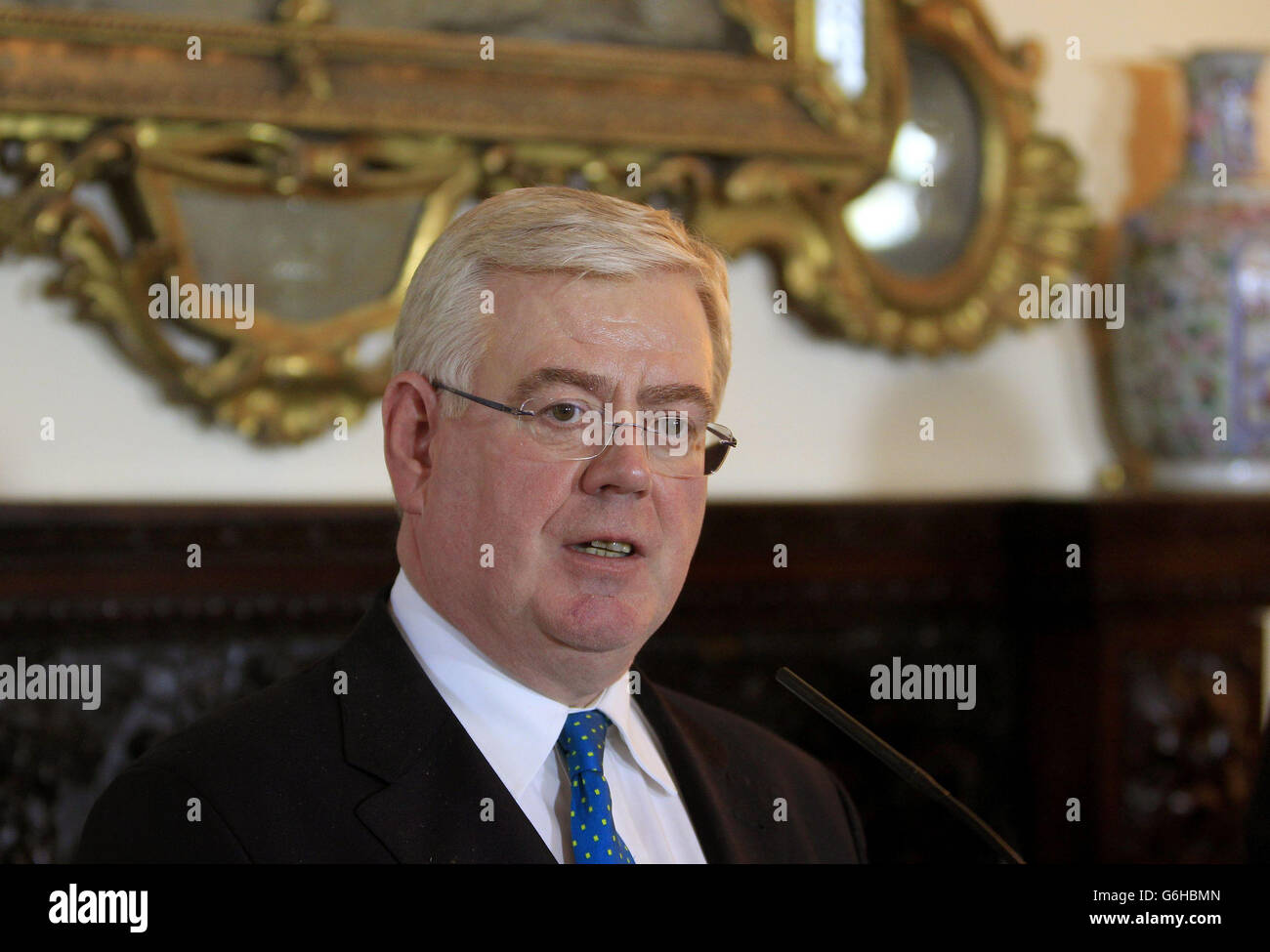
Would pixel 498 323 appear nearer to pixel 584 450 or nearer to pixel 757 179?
pixel 584 450

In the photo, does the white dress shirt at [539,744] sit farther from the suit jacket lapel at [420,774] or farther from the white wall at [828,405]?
the white wall at [828,405]

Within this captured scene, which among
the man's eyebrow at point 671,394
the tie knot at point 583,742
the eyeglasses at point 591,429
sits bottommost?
the tie knot at point 583,742

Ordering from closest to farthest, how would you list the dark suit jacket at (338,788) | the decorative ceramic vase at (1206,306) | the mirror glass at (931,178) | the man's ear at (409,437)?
the dark suit jacket at (338,788) < the man's ear at (409,437) < the decorative ceramic vase at (1206,306) < the mirror glass at (931,178)

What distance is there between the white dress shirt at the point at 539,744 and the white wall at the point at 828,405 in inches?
42.4

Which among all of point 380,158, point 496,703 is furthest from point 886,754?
point 380,158

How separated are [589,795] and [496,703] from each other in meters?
0.11

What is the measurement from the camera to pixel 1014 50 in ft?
9.37

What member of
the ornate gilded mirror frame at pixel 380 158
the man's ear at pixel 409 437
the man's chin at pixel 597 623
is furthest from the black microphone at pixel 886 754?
the ornate gilded mirror frame at pixel 380 158

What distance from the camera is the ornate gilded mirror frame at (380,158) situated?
2.23 metres

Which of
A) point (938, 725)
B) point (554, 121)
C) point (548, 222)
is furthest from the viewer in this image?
point (938, 725)

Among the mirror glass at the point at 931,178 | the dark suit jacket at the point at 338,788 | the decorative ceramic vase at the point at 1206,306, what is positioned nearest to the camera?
the dark suit jacket at the point at 338,788

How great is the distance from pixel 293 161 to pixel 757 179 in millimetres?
770

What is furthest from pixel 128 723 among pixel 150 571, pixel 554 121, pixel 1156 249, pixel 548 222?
pixel 1156 249

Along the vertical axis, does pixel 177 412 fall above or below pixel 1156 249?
below
